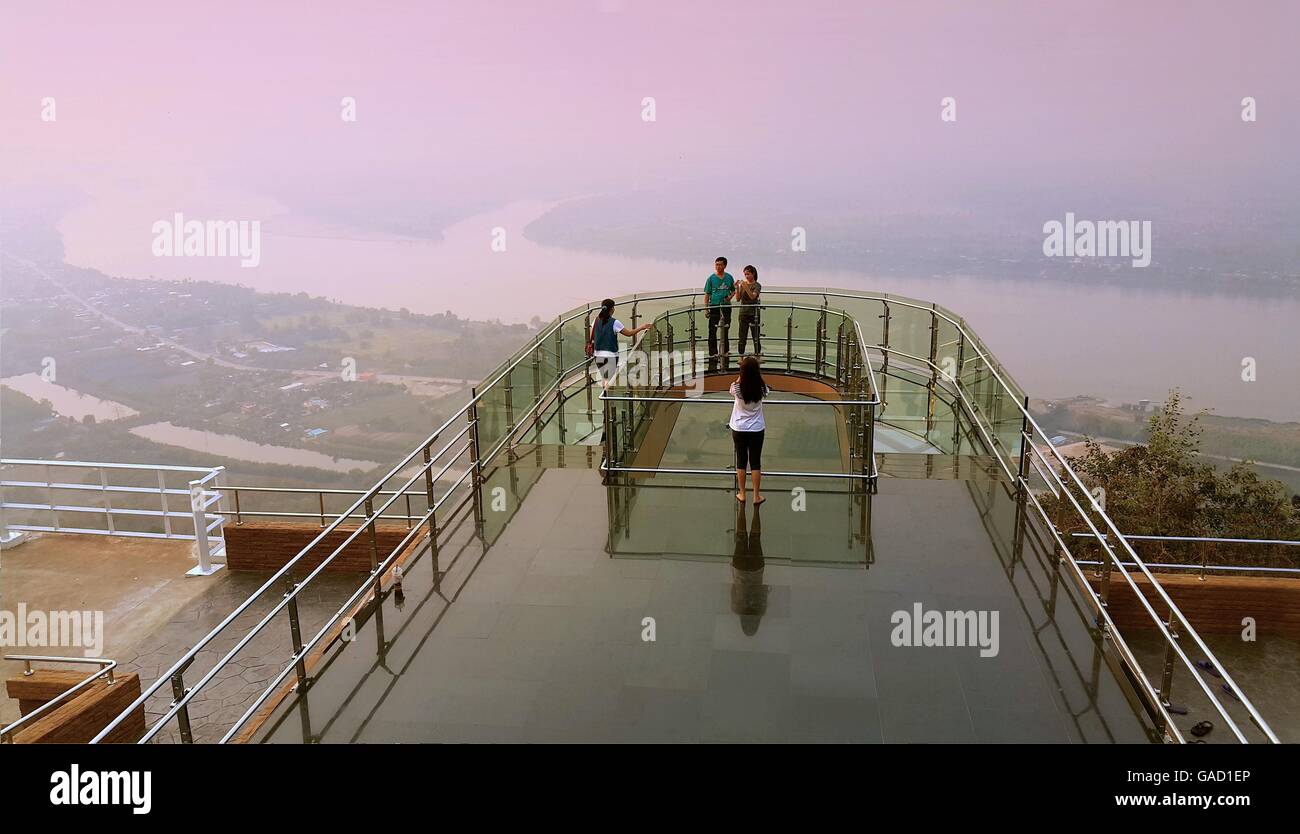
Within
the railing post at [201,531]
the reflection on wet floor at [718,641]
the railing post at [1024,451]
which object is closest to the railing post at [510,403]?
the reflection on wet floor at [718,641]

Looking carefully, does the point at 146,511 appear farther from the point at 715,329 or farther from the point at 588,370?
the point at 715,329

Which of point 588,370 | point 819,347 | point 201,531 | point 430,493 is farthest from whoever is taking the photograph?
point 819,347

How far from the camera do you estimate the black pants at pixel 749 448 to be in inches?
277

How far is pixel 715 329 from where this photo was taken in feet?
39.0

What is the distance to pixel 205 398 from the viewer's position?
Result: 70.9 m

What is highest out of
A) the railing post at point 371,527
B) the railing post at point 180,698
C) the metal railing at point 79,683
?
the railing post at point 371,527

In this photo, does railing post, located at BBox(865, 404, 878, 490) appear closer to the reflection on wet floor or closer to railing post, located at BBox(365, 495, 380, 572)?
the reflection on wet floor

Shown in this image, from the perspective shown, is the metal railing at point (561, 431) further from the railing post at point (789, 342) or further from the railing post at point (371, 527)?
the railing post at point (789, 342)

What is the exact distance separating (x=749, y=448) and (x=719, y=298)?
475 cm

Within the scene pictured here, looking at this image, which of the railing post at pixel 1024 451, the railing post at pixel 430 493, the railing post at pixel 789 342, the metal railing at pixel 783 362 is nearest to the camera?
the railing post at pixel 430 493

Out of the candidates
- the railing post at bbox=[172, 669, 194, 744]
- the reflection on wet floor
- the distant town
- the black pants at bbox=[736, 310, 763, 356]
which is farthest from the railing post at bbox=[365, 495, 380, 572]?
the distant town

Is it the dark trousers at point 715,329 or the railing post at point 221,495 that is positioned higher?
the dark trousers at point 715,329

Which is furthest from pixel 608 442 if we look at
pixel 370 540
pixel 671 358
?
pixel 671 358
